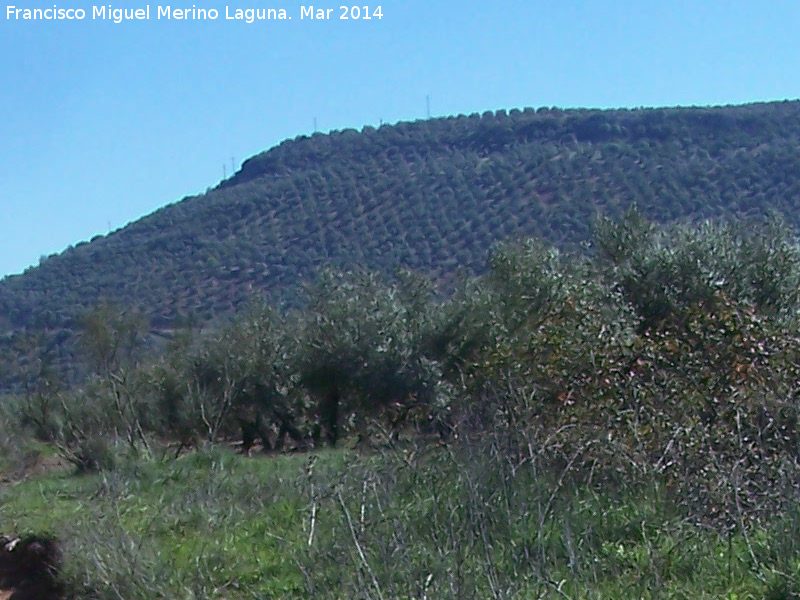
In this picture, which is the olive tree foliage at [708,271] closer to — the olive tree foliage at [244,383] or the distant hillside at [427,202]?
the olive tree foliage at [244,383]

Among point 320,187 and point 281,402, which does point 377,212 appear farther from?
point 281,402

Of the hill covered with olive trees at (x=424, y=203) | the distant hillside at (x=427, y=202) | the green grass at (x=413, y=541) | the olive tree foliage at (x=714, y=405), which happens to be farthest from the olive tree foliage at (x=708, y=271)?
the distant hillside at (x=427, y=202)

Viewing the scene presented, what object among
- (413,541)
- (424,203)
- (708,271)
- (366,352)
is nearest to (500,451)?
(413,541)

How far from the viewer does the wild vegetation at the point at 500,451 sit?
611cm

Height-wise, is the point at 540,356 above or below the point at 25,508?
above

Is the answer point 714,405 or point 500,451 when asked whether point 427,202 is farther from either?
point 500,451

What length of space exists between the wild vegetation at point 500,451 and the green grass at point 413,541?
0.03 metres

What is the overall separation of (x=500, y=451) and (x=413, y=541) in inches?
34.3

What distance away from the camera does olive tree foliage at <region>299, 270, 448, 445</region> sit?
19625mm

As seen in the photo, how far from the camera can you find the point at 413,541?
6.62 m

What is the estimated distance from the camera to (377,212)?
42812mm

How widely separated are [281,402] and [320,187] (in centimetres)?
2710

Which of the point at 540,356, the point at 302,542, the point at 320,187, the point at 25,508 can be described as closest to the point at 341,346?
the point at 25,508

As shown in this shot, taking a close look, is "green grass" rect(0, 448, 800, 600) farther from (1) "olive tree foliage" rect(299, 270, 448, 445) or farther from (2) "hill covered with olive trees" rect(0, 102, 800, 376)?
(2) "hill covered with olive trees" rect(0, 102, 800, 376)
